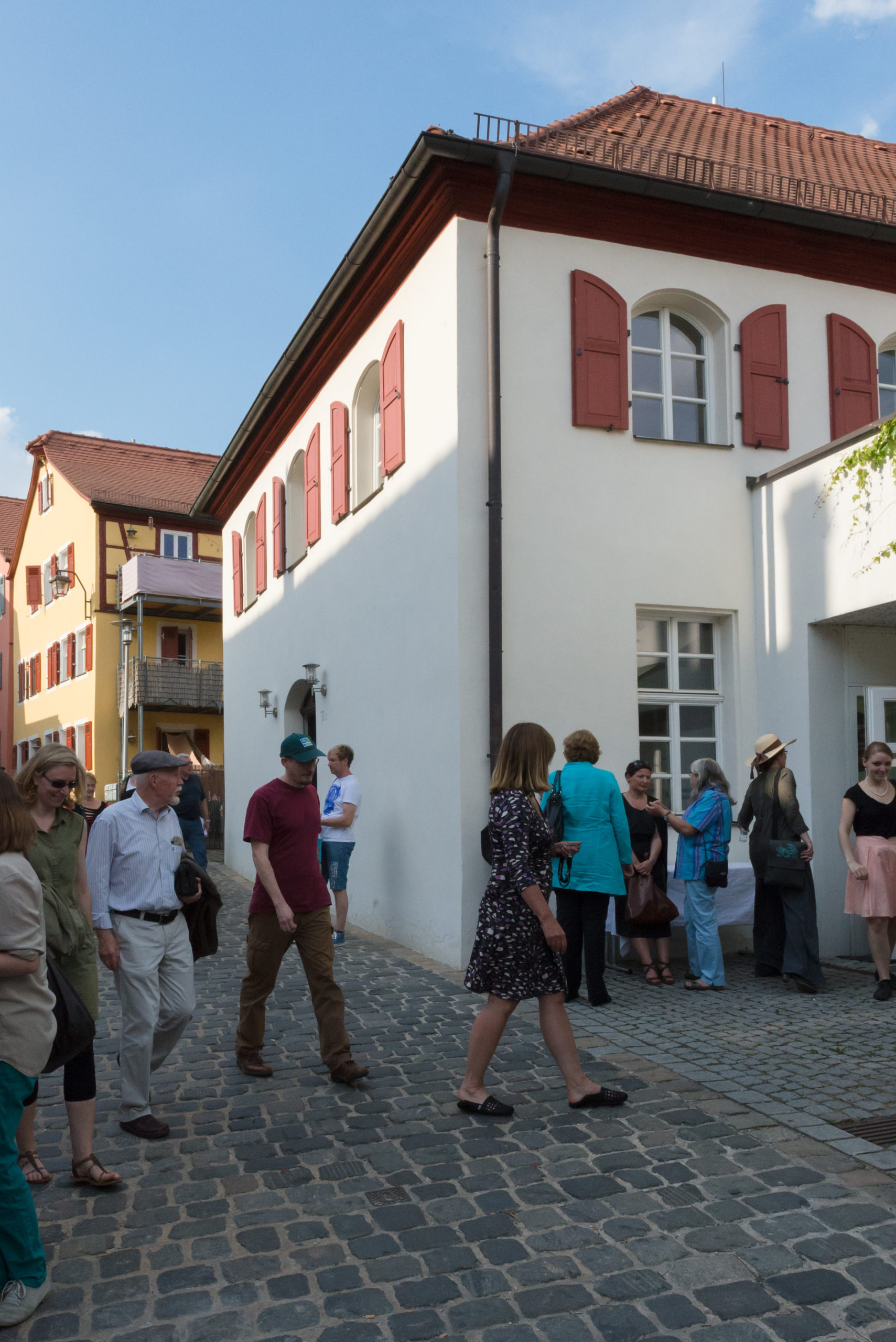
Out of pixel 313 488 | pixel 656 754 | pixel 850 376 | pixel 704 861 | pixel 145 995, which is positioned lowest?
pixel 145 995

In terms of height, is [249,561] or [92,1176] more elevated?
[249,561]

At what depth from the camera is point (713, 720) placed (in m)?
10.6

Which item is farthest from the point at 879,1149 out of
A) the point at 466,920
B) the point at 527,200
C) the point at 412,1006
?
the point at 527,200

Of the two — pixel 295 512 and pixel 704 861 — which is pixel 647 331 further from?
pixel 295 512

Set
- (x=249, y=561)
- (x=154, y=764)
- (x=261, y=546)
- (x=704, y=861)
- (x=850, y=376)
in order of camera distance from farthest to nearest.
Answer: (x=249, y=561), (x=261, y=546), (x=850, y=376), (x=704, y=861), (x=154, y=764)

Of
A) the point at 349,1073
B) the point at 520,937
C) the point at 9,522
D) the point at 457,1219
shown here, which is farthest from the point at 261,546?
the point at 9,522

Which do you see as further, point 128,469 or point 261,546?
point 128,469

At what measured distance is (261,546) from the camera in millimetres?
17766

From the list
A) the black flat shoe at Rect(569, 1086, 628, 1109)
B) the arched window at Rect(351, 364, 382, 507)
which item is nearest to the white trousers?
the black flat shoe at Rect(569, 1086, 628, 1109)

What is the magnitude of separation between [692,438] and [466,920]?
16.2 ft

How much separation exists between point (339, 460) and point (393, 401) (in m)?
2.12

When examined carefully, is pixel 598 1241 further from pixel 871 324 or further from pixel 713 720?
pixel 871 324

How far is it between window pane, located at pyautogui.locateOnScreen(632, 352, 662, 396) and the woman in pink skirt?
4.17 m

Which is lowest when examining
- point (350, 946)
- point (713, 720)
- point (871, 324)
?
point (350, 946)
